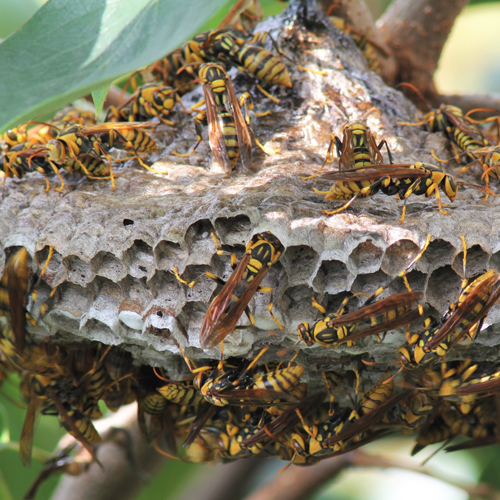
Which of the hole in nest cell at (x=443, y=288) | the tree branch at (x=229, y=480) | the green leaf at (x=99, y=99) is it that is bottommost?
the tree branch at (x=229, y=480)

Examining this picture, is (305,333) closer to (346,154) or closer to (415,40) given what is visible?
(346,154)

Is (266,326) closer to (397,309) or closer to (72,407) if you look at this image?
(397,309)

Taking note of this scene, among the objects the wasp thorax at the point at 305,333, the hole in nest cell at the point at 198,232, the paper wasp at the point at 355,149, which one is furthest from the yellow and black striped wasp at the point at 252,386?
the paper wasp at the point at 355,149

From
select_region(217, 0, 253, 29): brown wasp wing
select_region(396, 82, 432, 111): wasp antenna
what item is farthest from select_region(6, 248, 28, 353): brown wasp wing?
select_region(396, 82, 432, 111): wasp antenna

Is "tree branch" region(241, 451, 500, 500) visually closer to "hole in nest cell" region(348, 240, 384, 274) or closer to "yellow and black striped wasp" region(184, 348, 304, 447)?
"yellow and black striped wasp" region(184, 348, 304, 447)

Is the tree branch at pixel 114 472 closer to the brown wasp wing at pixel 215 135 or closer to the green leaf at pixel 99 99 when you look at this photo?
the brown wasp wing at pixel 215 135

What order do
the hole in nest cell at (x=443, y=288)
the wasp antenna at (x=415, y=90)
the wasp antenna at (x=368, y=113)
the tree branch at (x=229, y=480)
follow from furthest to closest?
the tree branch at (x=229, y=480)
the wasp antenna at (x=415, y=90)
the wasp antenna at (x=368, y=113)
the hole in nest cell at (x=443, y=288)

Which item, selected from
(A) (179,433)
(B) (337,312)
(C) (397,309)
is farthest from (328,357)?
(A) (179,433)
